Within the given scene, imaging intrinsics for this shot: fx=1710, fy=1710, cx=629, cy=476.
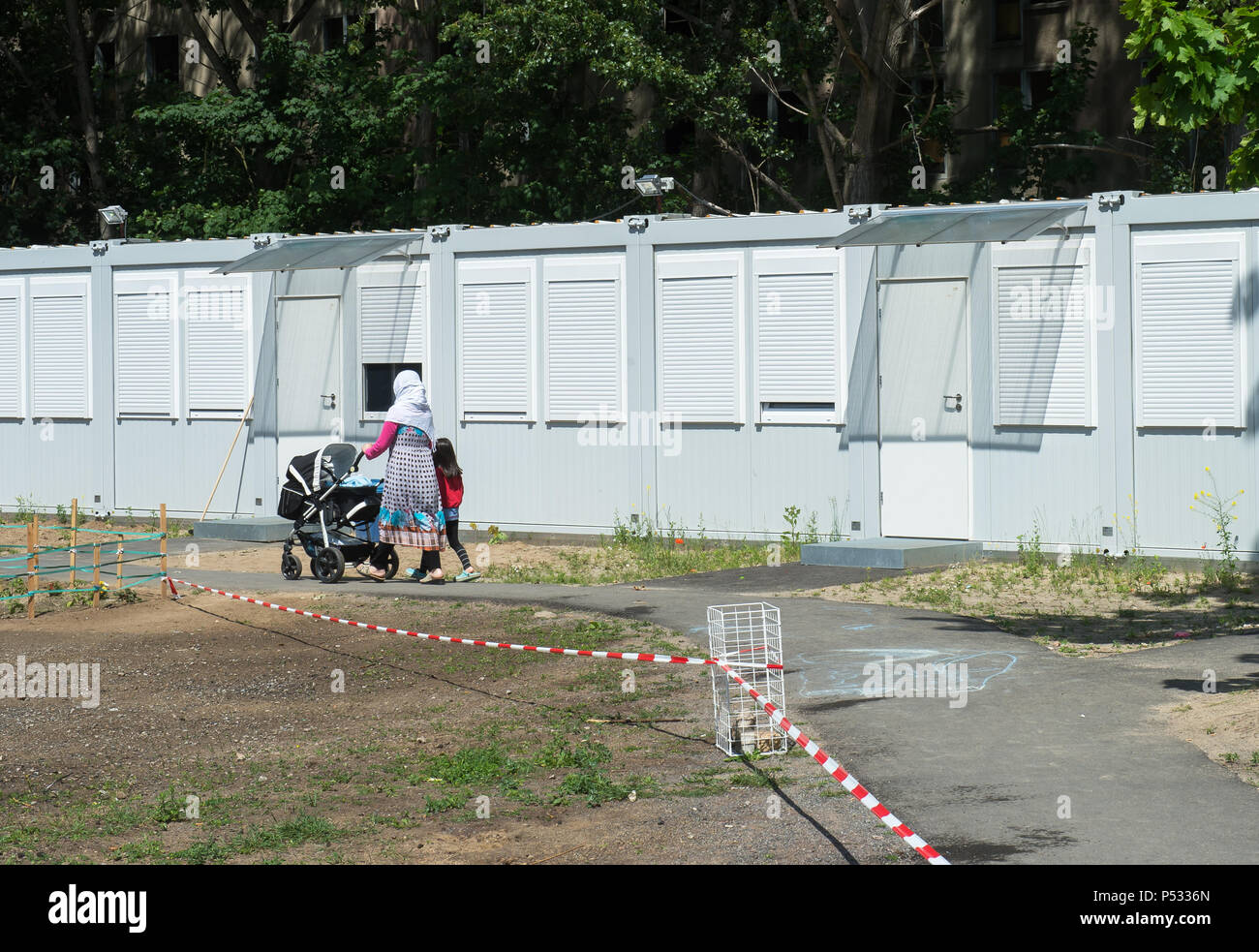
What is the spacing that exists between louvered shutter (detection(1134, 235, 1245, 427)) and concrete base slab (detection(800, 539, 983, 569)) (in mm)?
2089

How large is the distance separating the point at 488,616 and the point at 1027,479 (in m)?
5.75

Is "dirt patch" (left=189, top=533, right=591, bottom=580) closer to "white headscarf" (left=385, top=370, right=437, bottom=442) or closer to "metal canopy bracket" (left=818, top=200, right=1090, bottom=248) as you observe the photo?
"white headscarf" (left=385, top=370, right=437, bottom=442)

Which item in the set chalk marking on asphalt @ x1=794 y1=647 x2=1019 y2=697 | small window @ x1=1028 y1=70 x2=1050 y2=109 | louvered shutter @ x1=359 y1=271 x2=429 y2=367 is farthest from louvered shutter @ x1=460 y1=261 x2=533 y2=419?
small window @ x1=1028 y1=70 x2=1050 y2=109

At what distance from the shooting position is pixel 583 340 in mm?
18922

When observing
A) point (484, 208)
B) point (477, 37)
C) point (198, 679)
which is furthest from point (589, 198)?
point (198, 679)

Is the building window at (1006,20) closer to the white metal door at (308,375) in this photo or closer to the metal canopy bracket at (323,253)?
the metal canopy bracket at (323,253)

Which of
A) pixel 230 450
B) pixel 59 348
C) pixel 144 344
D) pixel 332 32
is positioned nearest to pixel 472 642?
pixel 230 450

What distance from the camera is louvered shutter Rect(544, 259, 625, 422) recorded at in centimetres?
1875

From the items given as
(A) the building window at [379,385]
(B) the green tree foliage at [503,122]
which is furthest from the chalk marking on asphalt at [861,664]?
(B) the green tree foliage at [503,122]

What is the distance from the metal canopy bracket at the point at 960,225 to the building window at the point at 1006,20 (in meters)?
24.9

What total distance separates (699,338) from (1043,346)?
3.76 meters

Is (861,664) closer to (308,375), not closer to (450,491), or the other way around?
(450,491)
